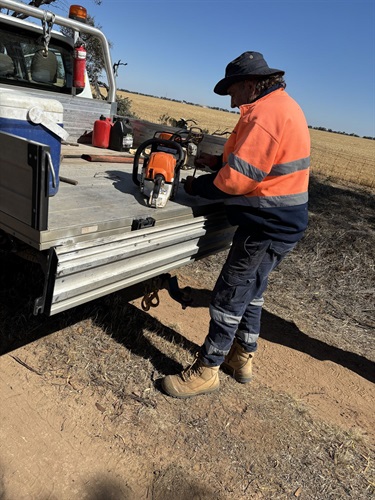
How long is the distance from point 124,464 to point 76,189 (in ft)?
5.53

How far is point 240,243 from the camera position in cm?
255

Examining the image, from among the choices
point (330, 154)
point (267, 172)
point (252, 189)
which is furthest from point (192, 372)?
point (330, 154)

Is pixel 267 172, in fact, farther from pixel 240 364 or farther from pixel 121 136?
pixel 121 136

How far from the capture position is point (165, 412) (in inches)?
106

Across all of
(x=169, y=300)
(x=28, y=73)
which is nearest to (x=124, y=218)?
(x=169, y=300)

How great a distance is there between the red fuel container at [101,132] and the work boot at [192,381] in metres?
2.59

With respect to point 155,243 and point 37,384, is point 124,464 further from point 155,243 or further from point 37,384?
point 155,243

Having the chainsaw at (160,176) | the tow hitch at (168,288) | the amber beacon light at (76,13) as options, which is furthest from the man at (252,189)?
the amber beacon light at (76,13)

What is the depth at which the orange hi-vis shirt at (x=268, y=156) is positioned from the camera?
219cm

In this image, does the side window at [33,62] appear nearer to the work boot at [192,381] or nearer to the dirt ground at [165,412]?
the dirt ground at [165,412]

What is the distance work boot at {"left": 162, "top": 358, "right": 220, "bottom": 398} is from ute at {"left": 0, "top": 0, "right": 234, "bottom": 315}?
1.99 ft

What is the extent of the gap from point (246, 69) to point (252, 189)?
0.71m

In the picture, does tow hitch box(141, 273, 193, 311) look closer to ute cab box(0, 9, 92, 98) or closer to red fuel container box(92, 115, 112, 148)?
red fuel container box(92, 115, 112, 148)

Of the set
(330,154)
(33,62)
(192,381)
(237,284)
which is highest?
(33,62)
